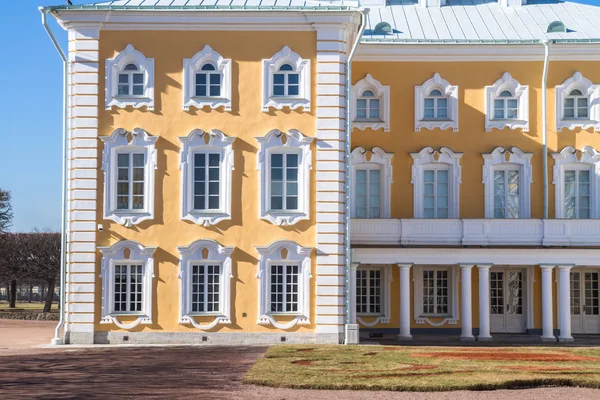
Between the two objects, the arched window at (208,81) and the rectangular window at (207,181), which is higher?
the arched window at (208,81)

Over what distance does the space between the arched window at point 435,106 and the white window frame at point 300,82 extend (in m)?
6.41

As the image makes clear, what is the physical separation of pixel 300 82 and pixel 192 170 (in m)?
4.01

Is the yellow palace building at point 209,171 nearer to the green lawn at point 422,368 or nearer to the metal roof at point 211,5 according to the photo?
the metal roof at point 211,5

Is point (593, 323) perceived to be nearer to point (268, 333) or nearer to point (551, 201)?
point (551, 201)

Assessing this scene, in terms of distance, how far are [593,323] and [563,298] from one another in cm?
303

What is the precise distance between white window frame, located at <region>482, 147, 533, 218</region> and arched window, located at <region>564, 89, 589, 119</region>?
6.93 ft

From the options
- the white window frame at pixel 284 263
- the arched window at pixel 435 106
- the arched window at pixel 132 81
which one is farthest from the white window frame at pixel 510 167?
the arched window at pixel 132 81

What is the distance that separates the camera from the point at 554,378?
17609 mm

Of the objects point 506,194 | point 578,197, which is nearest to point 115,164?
point 506,194

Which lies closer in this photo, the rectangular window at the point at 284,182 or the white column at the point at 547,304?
the rectangular window at the point at 284,182

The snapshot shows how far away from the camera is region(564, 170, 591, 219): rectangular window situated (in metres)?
32.5

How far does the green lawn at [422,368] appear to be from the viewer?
17281 millimetres

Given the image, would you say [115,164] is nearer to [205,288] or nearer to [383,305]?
[205,288]

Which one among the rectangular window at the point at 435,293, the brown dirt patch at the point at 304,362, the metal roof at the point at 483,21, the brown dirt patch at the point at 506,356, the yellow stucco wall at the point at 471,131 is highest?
the metal roof at the point at 483,21
